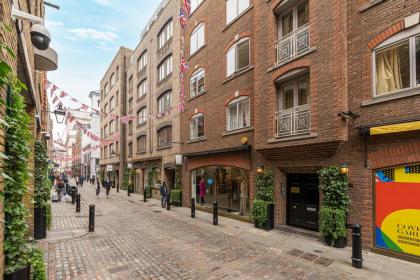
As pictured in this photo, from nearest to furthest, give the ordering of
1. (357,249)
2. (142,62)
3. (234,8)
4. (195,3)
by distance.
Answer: (357,249), (234,8), (195,3), (142,62)

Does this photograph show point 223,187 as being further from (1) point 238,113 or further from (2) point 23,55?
(2) point 23,55

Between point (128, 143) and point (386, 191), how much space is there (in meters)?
27.7

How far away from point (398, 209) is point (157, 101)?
63.7 ft

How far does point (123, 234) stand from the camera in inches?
390

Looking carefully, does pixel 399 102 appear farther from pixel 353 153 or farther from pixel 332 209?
pixel 332 209

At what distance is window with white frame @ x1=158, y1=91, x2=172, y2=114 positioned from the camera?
2090cm

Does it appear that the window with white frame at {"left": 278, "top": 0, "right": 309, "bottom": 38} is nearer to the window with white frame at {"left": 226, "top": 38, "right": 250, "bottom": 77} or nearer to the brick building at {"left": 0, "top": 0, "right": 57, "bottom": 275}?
the window with white frame at {"left": 226, "top": 38, "right": 250, "bottom": 77}

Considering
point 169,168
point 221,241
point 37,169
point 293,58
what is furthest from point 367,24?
point 169,168

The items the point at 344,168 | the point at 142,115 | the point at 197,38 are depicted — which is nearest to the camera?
the point at 344,168

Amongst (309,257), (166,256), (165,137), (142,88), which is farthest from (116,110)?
(309,257)

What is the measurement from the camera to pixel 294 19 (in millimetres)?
10219

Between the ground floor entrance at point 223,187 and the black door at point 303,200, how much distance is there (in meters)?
2.37

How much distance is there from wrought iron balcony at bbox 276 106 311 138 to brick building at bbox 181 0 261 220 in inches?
73.4

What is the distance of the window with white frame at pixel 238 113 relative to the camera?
12625 millimetres
